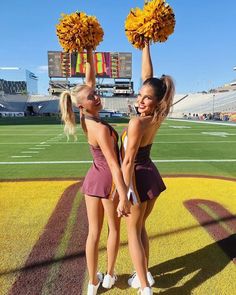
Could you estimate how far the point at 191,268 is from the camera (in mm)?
2861

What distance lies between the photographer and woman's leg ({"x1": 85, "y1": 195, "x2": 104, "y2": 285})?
239 cm

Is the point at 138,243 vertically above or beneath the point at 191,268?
above

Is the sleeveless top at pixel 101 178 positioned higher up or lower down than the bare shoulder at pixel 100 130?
lower down

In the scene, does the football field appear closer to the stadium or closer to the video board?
the stadium

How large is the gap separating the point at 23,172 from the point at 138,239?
4901mm

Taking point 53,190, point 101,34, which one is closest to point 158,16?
point 101,34

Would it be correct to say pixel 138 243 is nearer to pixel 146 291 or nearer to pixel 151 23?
pixel 146 291

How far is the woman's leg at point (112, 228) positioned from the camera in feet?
7.71

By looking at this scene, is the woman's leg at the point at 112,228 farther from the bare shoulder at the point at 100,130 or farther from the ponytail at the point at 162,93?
the ponytail at the point at 162,93

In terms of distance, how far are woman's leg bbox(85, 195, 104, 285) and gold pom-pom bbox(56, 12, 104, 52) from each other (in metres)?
1.26

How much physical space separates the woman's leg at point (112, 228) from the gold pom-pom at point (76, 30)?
1.30 metres

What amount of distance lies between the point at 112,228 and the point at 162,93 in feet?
3.55

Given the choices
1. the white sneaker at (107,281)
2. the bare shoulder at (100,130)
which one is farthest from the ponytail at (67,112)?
the white sneaker at (107,281)

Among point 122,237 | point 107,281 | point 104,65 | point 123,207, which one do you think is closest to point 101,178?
point 123,207
